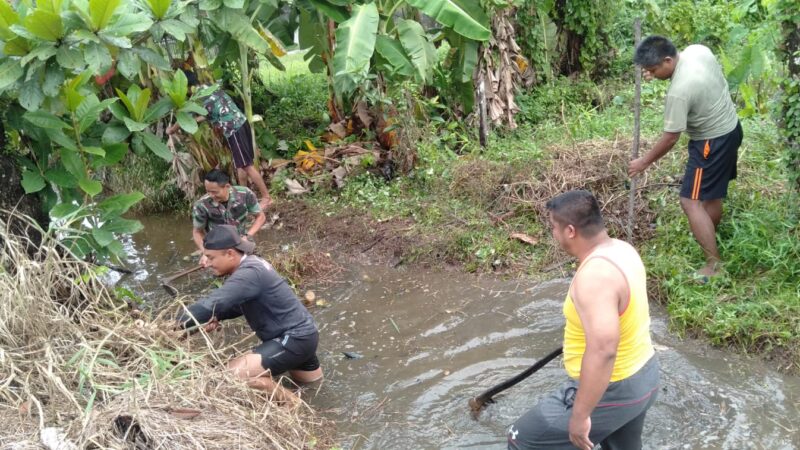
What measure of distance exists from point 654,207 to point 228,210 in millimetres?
3963

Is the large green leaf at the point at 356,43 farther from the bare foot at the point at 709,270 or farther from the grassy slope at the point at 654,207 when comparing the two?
the bare foot at the point at 709,270

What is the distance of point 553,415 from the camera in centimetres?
346

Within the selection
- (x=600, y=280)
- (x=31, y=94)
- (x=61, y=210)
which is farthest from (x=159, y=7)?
(x=600, y=280)

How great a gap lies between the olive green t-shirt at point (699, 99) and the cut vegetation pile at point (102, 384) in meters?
3.49

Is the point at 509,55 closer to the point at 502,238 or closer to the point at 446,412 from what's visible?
the point at 502,238

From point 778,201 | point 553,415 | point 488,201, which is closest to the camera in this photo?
point 553,415

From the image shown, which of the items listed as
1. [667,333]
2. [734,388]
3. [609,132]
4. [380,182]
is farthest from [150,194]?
[734,388]

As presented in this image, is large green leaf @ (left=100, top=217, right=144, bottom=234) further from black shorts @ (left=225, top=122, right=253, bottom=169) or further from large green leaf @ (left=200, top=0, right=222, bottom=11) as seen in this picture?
black shorts @ (left=225, top=122, right=253, bottom=169)

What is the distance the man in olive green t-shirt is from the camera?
5715 millimetres

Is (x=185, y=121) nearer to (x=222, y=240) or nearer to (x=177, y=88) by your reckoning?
(x=177, y=88)

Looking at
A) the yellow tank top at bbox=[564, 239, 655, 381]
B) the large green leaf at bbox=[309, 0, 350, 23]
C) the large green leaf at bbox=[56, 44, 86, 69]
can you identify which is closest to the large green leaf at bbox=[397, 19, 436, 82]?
the large green leaf at bbox=[309, 0, 350, 23]

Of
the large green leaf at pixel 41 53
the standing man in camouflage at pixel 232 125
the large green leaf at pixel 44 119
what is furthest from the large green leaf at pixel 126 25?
the standing man in camouflage at pixel 232 125

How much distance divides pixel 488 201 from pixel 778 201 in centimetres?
277

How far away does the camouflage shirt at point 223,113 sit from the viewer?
822 centimetres
